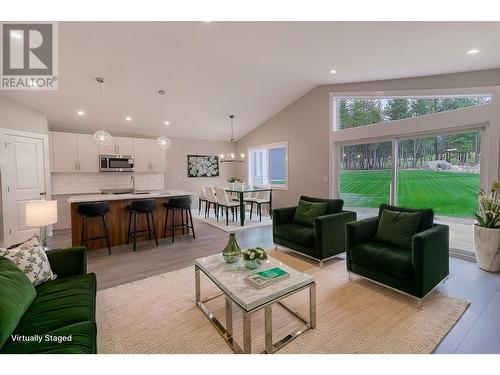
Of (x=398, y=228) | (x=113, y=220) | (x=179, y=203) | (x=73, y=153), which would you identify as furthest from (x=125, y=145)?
(x=398, y=228)

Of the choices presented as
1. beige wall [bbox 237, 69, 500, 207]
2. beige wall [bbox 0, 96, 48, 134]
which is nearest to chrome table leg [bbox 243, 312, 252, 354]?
beige wall [bbox 237, 69, 500, 207]

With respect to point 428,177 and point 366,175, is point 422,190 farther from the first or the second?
point 366,175

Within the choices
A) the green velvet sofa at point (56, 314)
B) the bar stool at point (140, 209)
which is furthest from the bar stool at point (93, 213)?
the green velvet sofa at point (56, 314)

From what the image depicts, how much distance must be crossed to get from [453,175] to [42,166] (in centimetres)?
763

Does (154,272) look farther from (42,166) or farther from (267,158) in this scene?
(267,158)

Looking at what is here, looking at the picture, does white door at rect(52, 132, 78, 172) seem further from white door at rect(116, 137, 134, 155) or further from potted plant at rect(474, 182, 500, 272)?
potted plant at rect(474, 182, 500, 272)

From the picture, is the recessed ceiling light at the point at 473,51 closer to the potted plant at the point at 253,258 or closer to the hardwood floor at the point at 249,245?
the hardwood floor at the point at 249,245

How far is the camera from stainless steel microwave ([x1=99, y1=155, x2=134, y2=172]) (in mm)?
6066

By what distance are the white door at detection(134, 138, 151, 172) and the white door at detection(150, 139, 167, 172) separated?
11 cm

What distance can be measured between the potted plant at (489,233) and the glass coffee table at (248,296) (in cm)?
262

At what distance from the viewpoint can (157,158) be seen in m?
7.02

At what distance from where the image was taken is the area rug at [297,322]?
5.81ft
